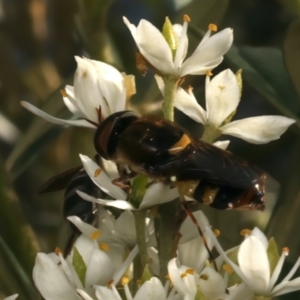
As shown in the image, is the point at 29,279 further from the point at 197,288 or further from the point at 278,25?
the point at 278,25

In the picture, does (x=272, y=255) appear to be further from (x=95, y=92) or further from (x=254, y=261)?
(x=95, y=92)

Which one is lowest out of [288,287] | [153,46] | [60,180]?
[288,287]

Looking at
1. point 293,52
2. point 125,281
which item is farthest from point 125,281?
point 293,52

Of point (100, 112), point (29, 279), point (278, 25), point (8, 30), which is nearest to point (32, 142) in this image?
point (29, 279)

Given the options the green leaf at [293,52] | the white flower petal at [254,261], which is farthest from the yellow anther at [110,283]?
the green leaf at [293,52]

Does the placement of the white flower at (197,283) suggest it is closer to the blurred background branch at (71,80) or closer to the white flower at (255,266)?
the white flower at (255,266)
